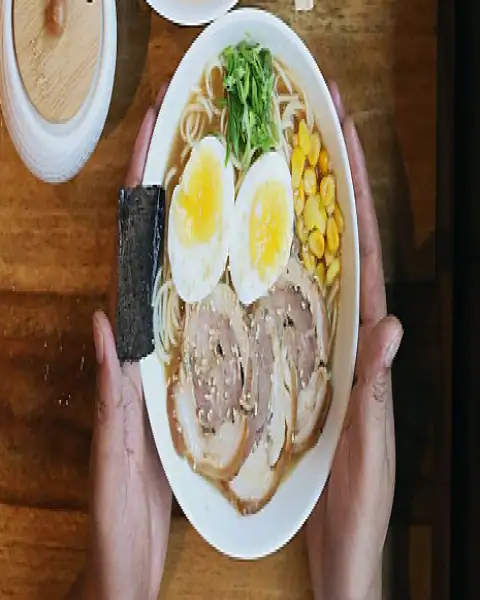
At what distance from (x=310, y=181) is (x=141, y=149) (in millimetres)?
197

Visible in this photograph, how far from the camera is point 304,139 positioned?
0.91m

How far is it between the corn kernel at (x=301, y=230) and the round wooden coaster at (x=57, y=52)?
293 millimetres

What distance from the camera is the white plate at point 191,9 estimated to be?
3.08 ft

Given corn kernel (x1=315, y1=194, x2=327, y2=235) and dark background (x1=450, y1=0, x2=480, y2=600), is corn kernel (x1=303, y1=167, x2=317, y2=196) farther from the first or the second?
dark background (x1=450, y1=0, x2=480, y2=600)

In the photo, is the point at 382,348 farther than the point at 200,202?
No

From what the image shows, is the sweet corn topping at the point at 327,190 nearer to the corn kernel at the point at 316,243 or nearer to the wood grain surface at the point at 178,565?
the corn kernel at the point at 316,243

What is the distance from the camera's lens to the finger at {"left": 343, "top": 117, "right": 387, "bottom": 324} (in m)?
0.88

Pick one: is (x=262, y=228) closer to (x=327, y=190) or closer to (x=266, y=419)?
(x=327, y=190)

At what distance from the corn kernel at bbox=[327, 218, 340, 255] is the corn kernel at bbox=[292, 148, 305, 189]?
0.05 meters

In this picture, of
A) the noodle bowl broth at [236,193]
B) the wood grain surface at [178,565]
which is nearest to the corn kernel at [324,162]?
the noodle bowl broth at [236,193]

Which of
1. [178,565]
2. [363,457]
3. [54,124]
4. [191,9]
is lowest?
[178,565]

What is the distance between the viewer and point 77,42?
0.99m

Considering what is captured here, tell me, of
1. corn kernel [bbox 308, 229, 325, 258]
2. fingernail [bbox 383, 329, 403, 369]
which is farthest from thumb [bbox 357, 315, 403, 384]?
corn kernel [bbox 308, 229, 325, 258]

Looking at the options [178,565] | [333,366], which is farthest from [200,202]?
[178,565]
